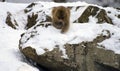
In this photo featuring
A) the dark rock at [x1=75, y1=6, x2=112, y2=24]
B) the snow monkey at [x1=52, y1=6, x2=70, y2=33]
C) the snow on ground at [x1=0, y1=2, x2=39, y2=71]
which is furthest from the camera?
the dark rock at [x1=75, y1=6, x2=112, y2=24]

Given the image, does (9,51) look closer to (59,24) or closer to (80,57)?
(59,24)

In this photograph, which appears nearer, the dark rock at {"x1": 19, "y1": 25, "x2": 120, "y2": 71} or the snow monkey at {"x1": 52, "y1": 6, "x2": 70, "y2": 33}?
the dark rock at {"x1": 19, "y1": 25, "x2": 120, "y2": 71}

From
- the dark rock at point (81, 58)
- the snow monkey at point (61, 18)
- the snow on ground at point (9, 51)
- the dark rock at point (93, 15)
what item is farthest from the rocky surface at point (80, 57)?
the dark rock at point (93, 15)

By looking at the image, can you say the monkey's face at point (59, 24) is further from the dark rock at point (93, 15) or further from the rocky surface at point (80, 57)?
the dark rock at point (93, 15)

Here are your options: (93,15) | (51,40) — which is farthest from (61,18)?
(93,15)

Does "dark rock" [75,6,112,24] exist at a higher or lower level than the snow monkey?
lower

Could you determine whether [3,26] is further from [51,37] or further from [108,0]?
[108,0]

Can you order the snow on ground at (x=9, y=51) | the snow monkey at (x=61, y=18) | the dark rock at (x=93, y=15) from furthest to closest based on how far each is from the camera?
1. the dark rock at (x=93, y=15)
2. the snow monkey at (x=61, y=18)
3. the snow on ground at (x=9, y=51)

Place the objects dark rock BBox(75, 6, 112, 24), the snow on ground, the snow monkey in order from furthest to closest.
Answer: dark rock BBox(75, 6, 112, 24), the snow monkey, the snow on ground

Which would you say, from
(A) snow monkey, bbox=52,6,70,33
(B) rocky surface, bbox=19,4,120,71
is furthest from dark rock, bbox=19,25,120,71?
(A) snow monkey, bbox=52,6,70,33

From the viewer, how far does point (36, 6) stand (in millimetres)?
10555

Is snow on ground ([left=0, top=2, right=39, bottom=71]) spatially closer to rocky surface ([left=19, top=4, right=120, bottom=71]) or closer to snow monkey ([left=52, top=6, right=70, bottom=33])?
rocky surface ([left=19, top=4, right=120, bottom=71])

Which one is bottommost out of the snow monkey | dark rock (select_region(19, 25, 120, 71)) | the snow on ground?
the snow on ground

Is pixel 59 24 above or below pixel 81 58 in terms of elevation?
above
